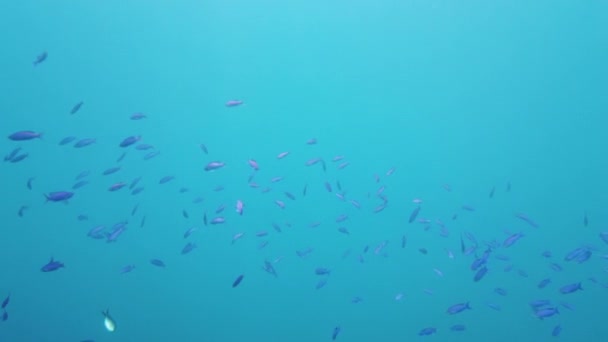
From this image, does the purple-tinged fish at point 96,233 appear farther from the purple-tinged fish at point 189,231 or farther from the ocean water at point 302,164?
the ocean water at point 302,164

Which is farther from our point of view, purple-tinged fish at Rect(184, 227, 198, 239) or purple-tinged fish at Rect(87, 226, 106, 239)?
purple-tinged fish at Rect(184, 227, 198, 239)

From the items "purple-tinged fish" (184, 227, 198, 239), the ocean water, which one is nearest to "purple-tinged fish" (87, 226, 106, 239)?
"purple-tinged fish" (184, 227, 198, 239)

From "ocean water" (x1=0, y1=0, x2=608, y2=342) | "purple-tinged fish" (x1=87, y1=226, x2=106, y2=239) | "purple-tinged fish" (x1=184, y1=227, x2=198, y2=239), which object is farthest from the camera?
"ocean water" (x1=0, y1=0, x2=608, y2=342)

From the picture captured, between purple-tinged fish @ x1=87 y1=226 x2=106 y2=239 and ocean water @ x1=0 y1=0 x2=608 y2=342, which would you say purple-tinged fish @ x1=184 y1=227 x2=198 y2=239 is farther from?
purple-tinged fish @ x1=87 y1=226 x2=106 y2=239

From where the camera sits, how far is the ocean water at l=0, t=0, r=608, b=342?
7844 millimetres

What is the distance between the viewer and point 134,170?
27.5 ft

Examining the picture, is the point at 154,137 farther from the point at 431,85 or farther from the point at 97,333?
the point at 431,85

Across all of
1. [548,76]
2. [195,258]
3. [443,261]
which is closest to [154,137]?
[195,258]

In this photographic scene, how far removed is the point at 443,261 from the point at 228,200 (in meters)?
4.72

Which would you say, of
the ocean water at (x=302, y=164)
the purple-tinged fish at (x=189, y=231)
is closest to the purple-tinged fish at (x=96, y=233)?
the purple-tinged fish at (x=189, y=231)

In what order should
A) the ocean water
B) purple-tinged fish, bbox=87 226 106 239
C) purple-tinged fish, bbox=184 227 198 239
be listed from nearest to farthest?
purple-tinged fish, bbox=87 226 106 239 < purple-tinged fish, bbox=184 227 198 239 < the ocean water

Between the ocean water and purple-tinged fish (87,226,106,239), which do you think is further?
the ocean water

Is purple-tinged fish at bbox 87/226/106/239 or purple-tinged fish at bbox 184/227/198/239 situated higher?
purple-tinged fish at bbox 87/226/106/239

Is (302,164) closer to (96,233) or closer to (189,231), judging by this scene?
(189,231)
